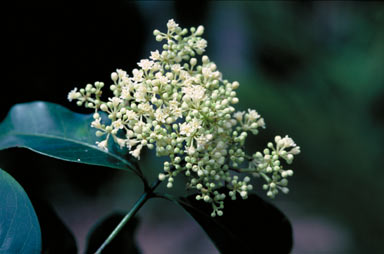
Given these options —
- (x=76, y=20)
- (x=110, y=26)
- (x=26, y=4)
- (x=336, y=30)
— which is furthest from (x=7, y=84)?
(x=336, y=30)

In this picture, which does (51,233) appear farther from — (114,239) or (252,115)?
(252,115)

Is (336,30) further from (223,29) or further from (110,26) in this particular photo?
(110,26)

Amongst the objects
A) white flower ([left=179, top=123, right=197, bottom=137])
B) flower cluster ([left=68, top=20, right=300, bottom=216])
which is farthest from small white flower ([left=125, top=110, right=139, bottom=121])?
white flower ([left=179, top=123, right=197, bottom=137])

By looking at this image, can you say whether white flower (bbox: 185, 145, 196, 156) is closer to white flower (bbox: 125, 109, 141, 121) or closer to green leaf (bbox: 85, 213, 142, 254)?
white flower (bbox: 125, 109, 141, 121)

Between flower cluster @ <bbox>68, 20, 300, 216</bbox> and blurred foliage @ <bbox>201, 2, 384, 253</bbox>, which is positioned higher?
blurred foliage @ <bbox>201, 2, 384, 253</bbox>

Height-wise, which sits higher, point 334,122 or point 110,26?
point 334,122

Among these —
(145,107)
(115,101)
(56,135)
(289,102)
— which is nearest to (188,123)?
(145,107)
